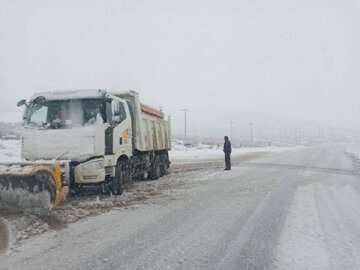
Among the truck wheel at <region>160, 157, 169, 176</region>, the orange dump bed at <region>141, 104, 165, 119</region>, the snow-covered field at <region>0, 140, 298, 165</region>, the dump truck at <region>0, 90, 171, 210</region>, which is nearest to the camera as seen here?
the dump truck at <region>0, 90, 171, 210</region>

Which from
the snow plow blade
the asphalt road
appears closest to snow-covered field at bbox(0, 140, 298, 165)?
the snow plow blade

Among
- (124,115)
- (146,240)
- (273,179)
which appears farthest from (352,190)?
(146,240)

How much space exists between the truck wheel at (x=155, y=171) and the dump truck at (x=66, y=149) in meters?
3.85

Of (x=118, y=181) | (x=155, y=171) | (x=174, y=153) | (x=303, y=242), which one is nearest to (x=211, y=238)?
(x=303, y=242)

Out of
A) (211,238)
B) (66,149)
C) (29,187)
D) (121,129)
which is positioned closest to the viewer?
(211,238)

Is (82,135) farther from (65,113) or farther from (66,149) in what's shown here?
(65,113)

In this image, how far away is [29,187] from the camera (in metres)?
7.75

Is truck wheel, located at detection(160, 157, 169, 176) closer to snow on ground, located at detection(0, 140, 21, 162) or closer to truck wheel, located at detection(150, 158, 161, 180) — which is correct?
truck wheel, located at detection(150, 158, 161, 180)

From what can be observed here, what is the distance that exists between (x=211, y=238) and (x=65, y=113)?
18.2 ft

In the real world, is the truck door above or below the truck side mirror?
below

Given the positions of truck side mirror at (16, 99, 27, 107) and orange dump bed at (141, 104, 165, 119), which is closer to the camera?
truck side mirror at (16, 99, 27, 107)

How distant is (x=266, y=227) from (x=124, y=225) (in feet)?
8.02

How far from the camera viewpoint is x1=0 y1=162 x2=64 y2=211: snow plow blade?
7.72m

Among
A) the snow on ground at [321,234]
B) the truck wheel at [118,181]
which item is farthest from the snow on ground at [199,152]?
the snow on ground at [321,234]
